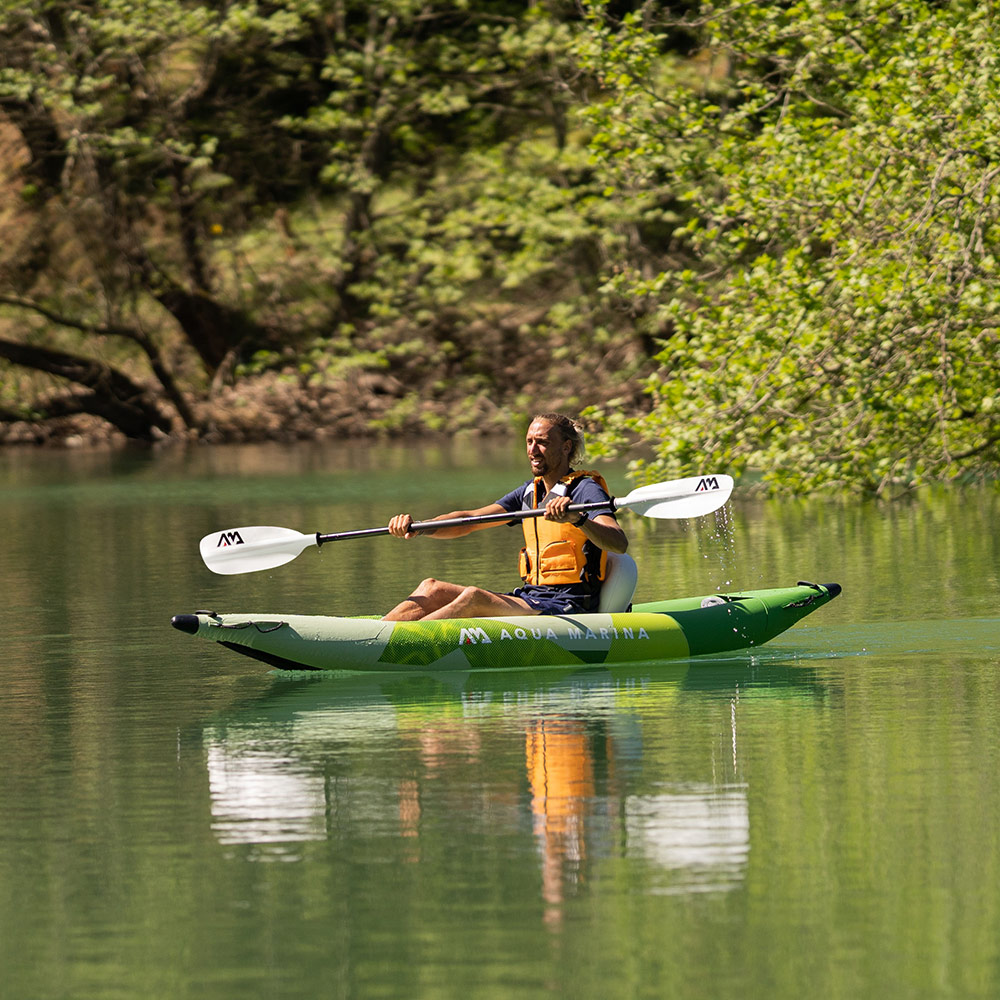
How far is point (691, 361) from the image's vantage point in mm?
17500

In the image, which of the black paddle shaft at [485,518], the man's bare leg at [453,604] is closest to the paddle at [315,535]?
the black paddle shaft at [485,518]

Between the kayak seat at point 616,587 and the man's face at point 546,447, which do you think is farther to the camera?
the kayak seat at point 616,587

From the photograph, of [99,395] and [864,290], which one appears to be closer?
[864,290]

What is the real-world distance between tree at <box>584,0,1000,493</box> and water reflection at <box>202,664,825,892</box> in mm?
6913

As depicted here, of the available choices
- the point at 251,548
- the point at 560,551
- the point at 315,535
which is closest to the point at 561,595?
the point at 560,551

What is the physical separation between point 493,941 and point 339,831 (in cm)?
128

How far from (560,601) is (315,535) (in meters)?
1.55

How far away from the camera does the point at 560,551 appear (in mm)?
9828

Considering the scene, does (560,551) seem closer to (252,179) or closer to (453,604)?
(453,604)

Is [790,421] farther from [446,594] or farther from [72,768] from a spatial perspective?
[72,768]

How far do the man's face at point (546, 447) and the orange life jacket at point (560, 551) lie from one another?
2.9 inches

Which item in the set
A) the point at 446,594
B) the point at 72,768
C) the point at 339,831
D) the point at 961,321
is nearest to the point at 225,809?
the point at 339,831

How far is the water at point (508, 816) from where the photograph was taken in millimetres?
4668

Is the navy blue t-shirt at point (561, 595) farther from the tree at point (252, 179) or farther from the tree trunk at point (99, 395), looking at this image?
the tree trunk at point (99, 395)
